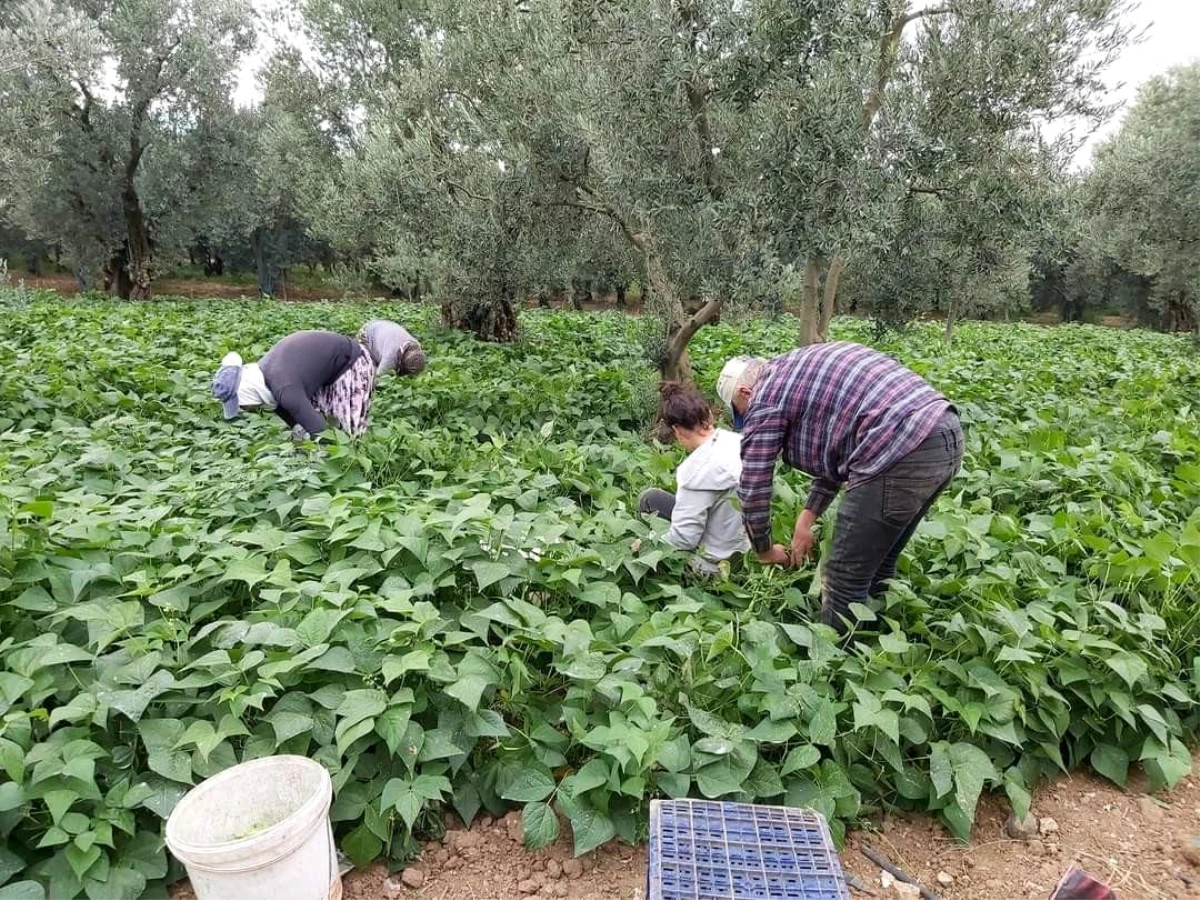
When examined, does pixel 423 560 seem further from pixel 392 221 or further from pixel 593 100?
pixel 392 221

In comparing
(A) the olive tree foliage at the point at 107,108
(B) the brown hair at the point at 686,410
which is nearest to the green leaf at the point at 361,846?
(B) the brown hair at the point at 686,410

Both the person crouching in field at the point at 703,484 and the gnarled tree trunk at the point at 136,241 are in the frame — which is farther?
the gnarled tree trunk at the point at 136,241

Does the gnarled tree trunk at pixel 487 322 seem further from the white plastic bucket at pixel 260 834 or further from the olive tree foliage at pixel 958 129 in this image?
the white plastic bucket at pixel 260 834

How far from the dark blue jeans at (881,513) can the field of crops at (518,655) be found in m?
0.23

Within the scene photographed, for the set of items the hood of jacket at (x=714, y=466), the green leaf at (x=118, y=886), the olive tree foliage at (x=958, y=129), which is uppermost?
the olive tree foliage at (x=958, y=129)

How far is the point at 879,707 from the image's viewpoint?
2764mm

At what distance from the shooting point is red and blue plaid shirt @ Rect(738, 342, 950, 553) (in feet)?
10.2

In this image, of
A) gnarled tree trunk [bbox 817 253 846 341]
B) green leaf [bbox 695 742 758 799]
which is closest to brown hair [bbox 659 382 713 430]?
green leaf [bbox 695 742 758 799]

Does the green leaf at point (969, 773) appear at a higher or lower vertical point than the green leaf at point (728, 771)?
lower

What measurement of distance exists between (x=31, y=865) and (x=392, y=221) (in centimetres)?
713

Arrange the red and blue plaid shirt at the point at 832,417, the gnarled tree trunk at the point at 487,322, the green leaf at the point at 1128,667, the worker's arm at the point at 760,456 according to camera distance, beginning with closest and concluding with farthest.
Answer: the green leaf at the point at 1128,667 < the red and blue plaid shirt at the point at 832,417 < the worker's arm at the point at 760,456 < the gnarled tree trunk at the point at 487,322

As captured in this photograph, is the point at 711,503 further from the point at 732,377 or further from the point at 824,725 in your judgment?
the point at 824,725

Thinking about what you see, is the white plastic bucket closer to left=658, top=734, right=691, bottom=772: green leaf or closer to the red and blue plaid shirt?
left=658, top=734, right=691, bottom=772: green leaf

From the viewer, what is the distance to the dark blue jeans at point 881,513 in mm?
3129
